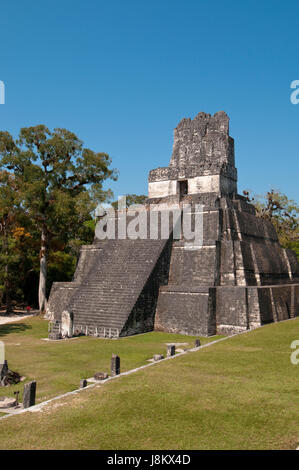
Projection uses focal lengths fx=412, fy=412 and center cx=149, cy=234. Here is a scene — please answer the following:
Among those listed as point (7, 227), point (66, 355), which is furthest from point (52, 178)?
point (66, 355)

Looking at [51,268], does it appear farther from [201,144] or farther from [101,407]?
[101,407]

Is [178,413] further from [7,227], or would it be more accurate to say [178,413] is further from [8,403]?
[7,227]

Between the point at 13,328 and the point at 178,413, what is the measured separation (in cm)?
1133

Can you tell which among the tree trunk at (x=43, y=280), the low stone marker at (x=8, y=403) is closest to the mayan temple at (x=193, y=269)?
the tree trunk at (x=43, y=280)

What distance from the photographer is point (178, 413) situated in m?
6.06

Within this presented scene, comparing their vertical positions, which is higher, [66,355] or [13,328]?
[66,355]

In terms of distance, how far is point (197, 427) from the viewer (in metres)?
5.53

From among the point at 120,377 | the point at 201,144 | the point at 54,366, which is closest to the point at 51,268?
the point at 201,144

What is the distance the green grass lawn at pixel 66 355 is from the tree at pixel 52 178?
664 cm

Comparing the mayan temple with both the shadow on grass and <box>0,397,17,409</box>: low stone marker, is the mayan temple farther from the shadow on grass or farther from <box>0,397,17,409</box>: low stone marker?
<box>0,397,17,409</box>: low stone marker

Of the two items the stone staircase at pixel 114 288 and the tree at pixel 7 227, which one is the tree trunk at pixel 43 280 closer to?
the tree at pixel 7 227

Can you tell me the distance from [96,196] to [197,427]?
1617cm

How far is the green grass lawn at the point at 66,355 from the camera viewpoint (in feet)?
27.6

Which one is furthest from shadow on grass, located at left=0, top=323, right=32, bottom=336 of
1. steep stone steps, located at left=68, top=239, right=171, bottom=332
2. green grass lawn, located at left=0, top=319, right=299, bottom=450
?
green grass lawn, located at left=0, top=319, right=299, bottom=450
